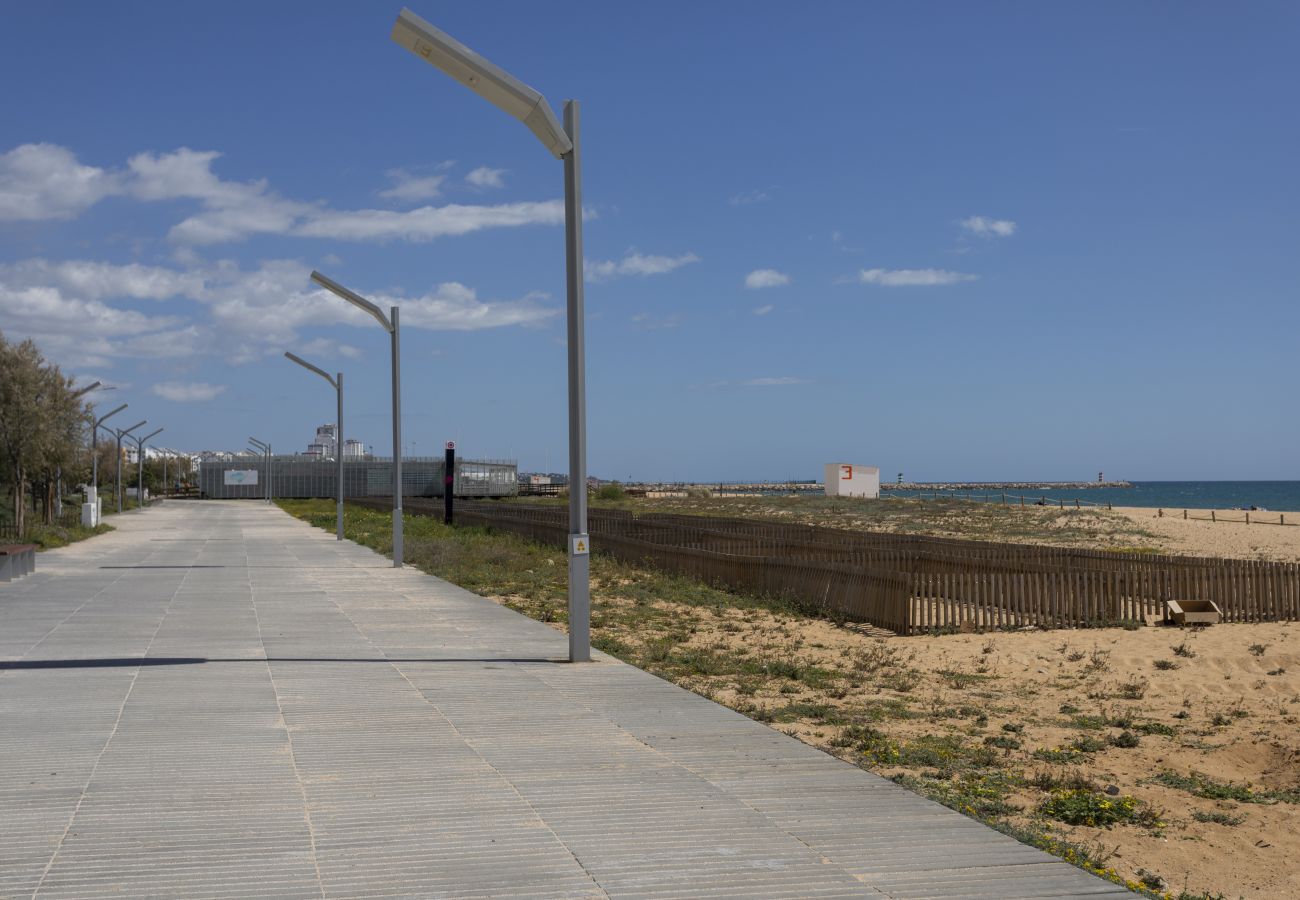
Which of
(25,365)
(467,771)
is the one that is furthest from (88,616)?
(25,365)

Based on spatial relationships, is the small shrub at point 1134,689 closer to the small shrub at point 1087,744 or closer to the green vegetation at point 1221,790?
the small shrub at point 1087,744

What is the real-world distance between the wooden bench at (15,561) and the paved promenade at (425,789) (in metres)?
10.0

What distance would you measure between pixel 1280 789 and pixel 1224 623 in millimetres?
11308

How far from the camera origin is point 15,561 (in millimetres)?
23703

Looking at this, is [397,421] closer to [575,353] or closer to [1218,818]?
[575,353]

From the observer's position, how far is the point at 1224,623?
1947 cm

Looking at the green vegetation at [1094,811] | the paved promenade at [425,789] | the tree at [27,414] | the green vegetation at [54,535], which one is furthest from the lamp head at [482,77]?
the tree at [27,414]

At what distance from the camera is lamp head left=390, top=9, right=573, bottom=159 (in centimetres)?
1120

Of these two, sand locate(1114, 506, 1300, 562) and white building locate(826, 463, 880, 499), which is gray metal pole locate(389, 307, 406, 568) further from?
white building locate(826, 463, 880, 499)

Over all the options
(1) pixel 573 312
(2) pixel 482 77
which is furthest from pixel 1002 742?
(2) pixel 482 77

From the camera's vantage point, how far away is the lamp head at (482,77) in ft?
36.8

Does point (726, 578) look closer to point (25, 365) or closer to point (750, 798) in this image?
point (750, 798)

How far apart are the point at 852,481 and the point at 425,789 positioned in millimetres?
94671

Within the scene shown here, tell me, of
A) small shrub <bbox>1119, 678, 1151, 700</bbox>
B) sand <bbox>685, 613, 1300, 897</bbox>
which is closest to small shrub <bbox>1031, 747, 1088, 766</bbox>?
sand <bbox>685, 613, 1300, 897</bbox>
